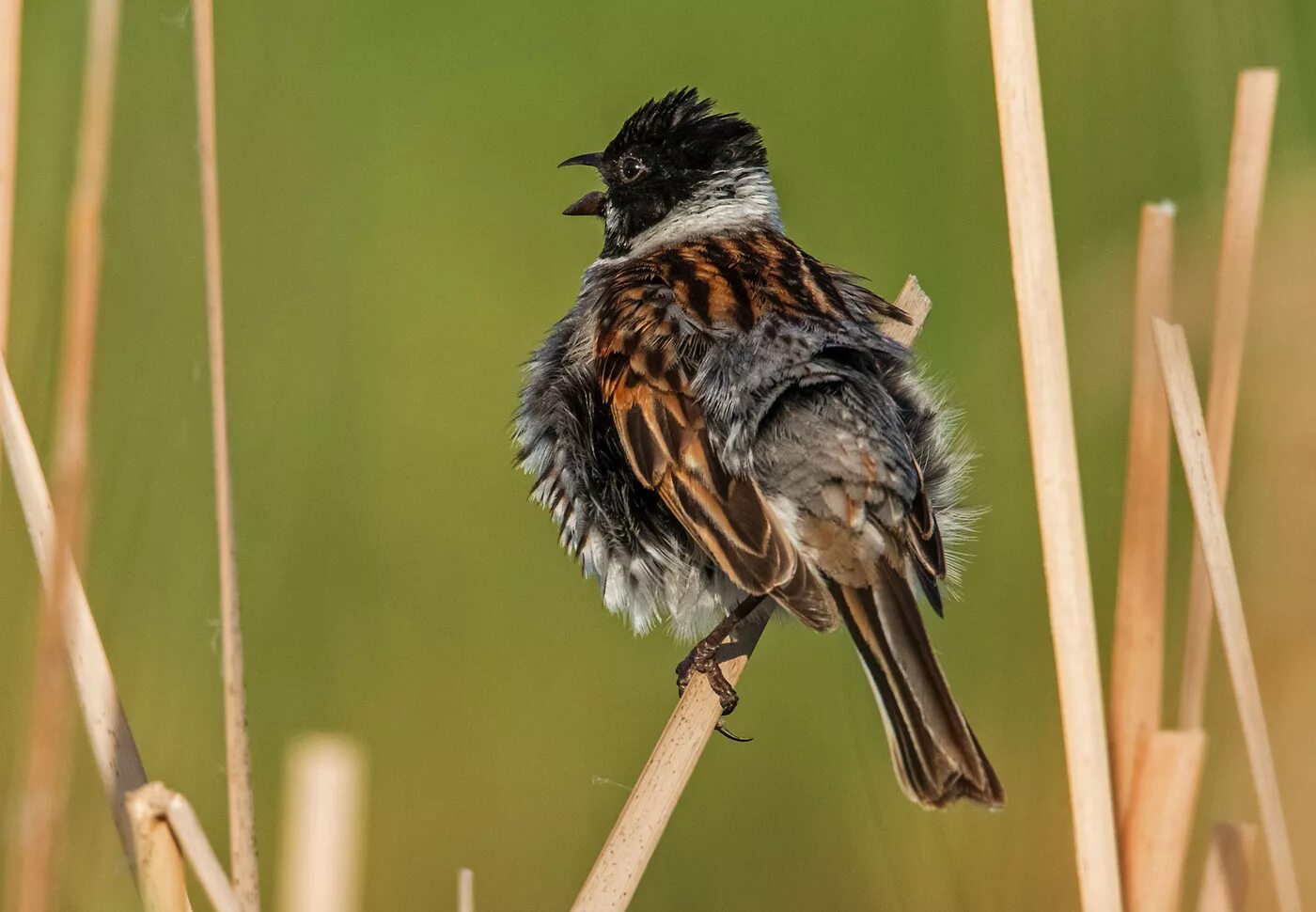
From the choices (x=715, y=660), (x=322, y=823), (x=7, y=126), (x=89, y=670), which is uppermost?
(x=7, y=126)

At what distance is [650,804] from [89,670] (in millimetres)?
800

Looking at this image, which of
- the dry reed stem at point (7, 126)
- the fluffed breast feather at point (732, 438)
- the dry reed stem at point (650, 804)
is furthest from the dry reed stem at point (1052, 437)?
the dry reed stem at point (7, 126)

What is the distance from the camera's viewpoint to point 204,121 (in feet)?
6.61

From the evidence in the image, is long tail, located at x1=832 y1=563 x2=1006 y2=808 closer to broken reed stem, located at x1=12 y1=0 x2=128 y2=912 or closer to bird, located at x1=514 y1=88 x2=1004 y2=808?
bird, located at x1=514 y1=88 x2=1004 y2=808

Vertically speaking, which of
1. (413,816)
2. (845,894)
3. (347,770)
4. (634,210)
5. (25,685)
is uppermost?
(634,210)

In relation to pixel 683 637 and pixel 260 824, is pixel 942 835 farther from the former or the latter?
pixel 260 824

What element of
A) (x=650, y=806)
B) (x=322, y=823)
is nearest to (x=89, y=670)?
(x=322, y=823)

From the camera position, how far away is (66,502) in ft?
4.80

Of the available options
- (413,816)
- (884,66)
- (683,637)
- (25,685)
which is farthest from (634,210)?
(25,685)

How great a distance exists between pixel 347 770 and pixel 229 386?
1.94 meters

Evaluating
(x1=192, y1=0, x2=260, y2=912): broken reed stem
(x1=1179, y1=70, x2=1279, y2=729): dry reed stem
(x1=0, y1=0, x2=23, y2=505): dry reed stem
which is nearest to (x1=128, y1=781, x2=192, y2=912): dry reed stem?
(x1=192, y1=0, x2=260, y2=912): broken reed stem

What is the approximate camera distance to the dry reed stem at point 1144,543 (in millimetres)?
2213

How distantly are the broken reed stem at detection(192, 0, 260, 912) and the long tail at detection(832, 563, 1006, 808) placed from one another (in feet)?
3.10

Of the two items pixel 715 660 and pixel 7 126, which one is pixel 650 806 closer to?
pixel 715 660
